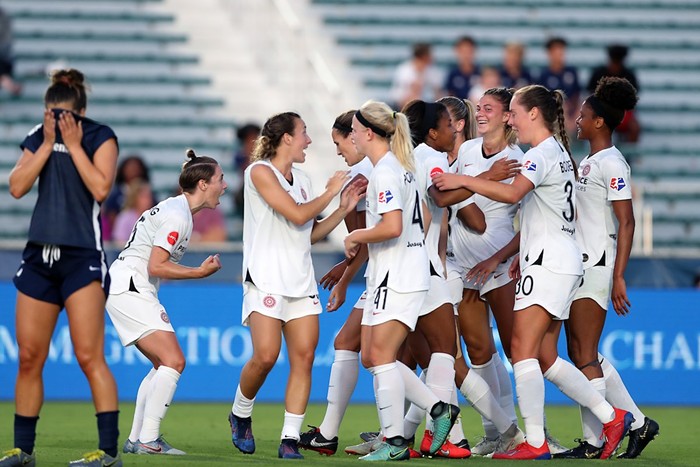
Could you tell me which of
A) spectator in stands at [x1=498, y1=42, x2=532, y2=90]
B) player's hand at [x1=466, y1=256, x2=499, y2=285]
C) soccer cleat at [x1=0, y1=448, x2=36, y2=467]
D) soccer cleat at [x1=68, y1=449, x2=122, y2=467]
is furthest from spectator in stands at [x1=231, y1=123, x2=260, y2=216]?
soccer cleat at [x1=68, y1=449, x2=122, y2=467]

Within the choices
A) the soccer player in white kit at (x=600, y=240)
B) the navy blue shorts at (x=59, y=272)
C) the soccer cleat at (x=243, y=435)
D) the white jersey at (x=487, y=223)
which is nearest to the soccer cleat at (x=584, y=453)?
the soccer player in white kit at (x=600, y=240)

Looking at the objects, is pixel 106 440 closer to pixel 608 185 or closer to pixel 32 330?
pixel 32 330

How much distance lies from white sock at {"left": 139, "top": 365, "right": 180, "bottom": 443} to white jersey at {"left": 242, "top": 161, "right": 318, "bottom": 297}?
0.85 meters

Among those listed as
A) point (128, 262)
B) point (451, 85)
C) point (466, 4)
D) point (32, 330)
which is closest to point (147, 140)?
point (451, 85)

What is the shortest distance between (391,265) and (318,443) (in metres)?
1.42

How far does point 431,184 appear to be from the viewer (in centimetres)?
799

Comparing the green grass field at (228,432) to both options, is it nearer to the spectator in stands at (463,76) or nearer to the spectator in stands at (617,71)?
the spectator in stands at (463,76)

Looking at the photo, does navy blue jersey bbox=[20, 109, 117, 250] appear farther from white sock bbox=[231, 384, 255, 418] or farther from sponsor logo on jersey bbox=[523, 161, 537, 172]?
sponsor logo on jersey bbox=[523, 161, 537, 172]

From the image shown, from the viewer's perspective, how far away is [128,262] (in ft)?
27.8

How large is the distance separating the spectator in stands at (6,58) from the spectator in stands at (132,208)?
4.29 meters

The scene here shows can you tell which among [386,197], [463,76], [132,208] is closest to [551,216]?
[386,197]

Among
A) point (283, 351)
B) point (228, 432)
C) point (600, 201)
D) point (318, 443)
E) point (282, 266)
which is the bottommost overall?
point (228, 432)

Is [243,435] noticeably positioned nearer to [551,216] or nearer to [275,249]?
[275,249]

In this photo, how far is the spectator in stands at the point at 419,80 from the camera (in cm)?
1641
